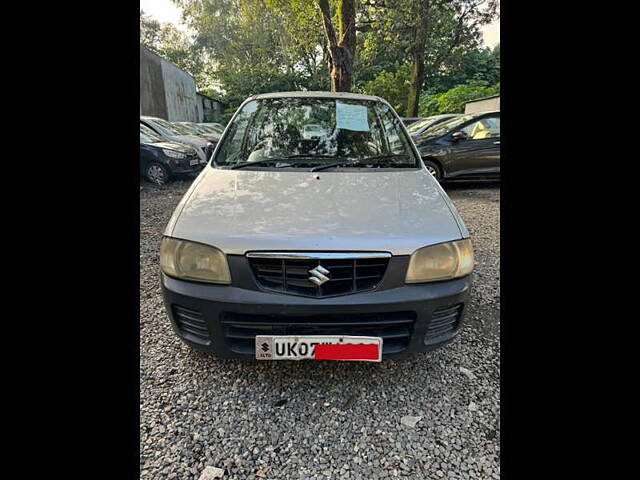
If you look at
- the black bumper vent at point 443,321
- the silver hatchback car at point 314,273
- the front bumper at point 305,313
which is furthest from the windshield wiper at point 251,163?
the black bumper vent at point 443,321

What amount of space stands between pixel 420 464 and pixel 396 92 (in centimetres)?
1772

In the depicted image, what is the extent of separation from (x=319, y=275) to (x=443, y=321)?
2.28 ft

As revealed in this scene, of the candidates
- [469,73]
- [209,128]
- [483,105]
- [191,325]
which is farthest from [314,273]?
[469,73]

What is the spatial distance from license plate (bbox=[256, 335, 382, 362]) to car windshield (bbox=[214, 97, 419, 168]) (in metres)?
1.18

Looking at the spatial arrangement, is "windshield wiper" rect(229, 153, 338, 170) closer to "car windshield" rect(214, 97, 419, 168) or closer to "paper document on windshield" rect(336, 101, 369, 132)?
"car windshield" rect(214, 97, 419, 168)

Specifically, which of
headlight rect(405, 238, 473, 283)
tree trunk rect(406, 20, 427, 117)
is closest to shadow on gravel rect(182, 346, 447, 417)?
headlight rect(405, 238, 473, 283)

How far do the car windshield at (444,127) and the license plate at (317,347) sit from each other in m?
5.79

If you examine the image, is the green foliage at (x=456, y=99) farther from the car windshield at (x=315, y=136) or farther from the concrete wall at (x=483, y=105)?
the car windshield at (x=315, y=136)

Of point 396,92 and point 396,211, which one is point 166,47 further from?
point 396,211

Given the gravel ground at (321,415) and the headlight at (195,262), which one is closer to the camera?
the gravel ground at (321,415)

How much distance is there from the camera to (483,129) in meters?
6.50

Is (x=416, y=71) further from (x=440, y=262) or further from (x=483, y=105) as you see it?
(x=440, y=262)

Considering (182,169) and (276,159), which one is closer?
(276,159)

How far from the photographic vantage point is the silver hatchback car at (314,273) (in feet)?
5.10
